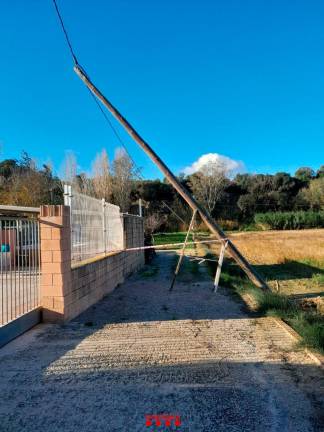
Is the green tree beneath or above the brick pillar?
above

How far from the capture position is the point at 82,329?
5.33 meters

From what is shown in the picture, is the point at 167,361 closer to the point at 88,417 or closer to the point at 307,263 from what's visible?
the point at 88,417

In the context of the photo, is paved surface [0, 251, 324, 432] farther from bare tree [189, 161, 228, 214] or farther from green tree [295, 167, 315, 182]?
green tree [295, 167, 315, 182]

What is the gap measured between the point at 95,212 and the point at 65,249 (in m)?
2.54

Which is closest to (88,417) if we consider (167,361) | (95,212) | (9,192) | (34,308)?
(167,361)

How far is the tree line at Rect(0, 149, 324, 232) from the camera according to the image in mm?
33719

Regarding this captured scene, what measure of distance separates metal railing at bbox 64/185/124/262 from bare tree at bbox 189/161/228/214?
34.6 meters

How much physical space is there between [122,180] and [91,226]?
28.9m

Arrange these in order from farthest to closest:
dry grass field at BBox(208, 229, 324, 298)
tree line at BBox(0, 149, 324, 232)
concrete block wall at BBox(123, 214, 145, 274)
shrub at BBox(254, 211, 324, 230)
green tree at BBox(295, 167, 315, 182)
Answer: green tree at BBox(295, 167, 315, 182) → shrub at BBox(254, 211, 324, 230) → tree line at BBox(0, 149, 324, 232) → concrete block wall at BBox(123, 214, 145, 274) → dry grass field at BBox(208, 229, 324, 298)

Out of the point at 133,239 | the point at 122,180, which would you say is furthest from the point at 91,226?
the point at 122,180

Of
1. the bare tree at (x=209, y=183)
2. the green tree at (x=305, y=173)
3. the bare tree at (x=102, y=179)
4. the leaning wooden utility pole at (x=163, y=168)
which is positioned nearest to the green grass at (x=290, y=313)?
the leaning wooden utility pole at (x=163, y=168)

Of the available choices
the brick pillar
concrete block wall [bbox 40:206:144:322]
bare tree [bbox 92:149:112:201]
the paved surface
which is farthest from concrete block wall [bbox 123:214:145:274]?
bare tree [bbox 92:149:112:201]

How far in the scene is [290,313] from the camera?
606 centimetres

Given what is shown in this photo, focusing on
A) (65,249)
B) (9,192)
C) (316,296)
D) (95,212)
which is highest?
(9,192)
